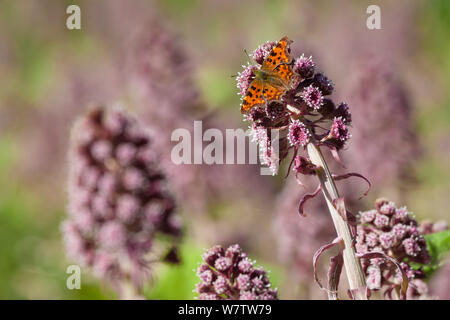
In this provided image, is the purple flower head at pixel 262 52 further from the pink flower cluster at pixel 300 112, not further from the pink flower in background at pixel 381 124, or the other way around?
the pink flower in background at pixel 381 124

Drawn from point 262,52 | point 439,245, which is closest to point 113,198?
point 262,52

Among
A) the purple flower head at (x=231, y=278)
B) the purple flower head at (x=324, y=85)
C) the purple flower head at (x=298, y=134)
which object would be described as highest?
the purple flower head at (x=324, y=85)

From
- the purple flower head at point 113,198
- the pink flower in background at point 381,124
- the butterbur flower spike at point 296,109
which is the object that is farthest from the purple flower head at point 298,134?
the pink flower in background at point 381,124

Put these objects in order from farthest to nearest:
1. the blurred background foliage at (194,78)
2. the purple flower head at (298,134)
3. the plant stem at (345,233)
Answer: the blurred background foliage at (194,78) < the purple flower head at (298,134) < the plant stem at (345,233)

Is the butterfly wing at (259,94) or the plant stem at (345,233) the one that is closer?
the plant stem at (345,233)

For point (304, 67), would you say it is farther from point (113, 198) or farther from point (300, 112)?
point (113, 198)

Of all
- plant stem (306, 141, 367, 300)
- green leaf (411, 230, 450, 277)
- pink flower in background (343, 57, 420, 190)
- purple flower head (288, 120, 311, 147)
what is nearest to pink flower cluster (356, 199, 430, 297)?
green leaf (411, 230, 450, 277)

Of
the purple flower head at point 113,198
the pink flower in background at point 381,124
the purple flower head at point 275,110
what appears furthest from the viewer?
the pink flower in background at point 381,124
